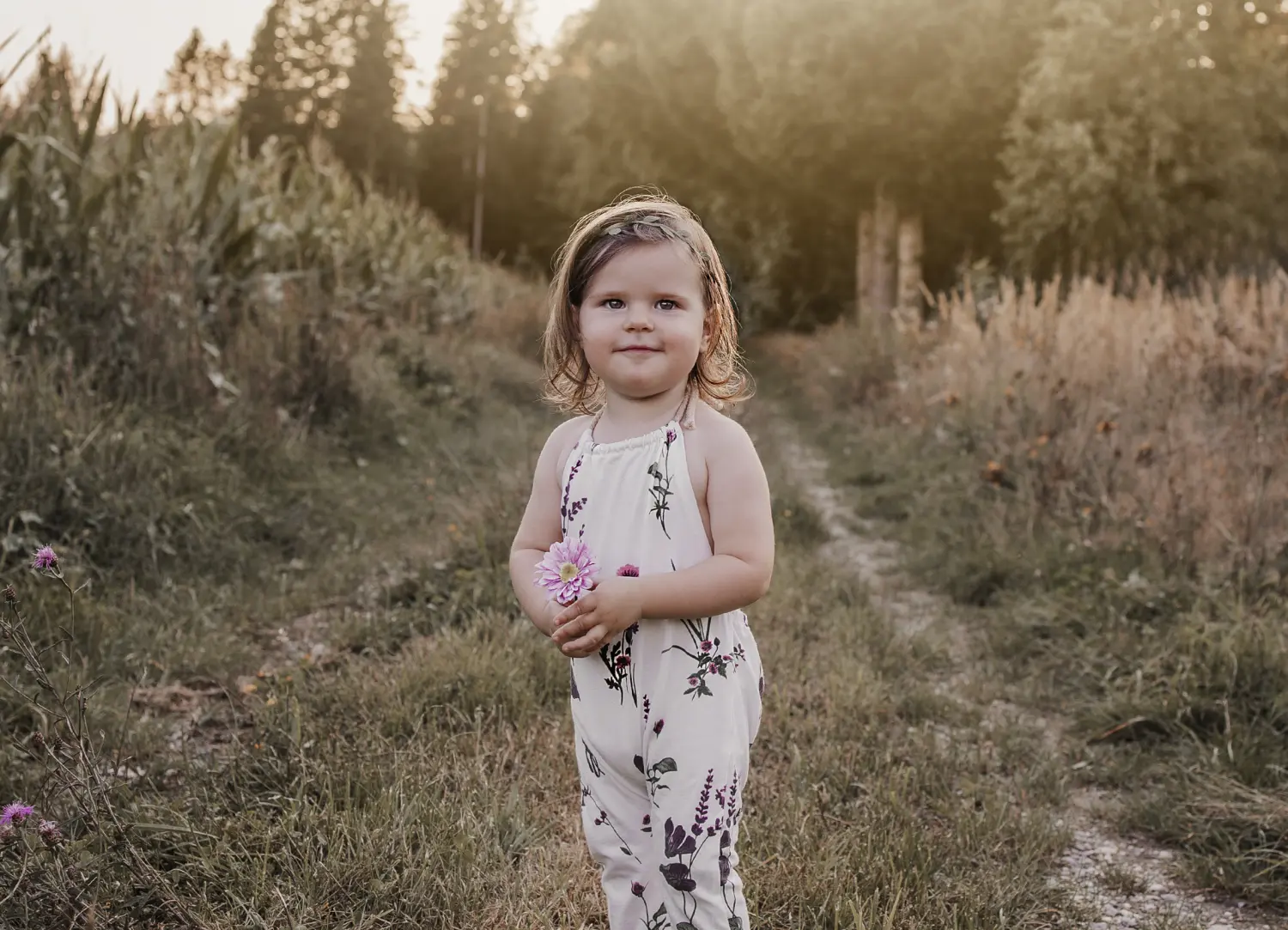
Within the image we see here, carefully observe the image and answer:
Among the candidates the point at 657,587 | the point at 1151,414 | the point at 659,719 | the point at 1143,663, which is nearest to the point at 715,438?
the point at 657,587

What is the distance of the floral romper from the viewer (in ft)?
5.35

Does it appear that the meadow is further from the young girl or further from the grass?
the young girl

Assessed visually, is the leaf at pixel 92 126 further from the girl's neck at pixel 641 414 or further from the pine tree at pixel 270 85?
the pine tree at pixel 270 85

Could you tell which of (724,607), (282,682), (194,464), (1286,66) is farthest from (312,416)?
(1286,66)

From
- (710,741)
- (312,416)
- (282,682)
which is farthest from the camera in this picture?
(312,416)

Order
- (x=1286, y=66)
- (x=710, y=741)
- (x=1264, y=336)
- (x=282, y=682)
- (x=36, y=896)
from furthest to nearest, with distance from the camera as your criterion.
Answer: (x=1286, y=66), (x=1264, y=336), (x=282, y=682), (x=36, y=896), (x=710, y=741)

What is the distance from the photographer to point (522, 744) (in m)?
2.71

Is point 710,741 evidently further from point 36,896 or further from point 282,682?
point 282,682

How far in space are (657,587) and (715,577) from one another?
96 mm

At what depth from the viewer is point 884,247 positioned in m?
16.2

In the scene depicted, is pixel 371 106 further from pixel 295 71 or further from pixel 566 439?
pixel 566 439

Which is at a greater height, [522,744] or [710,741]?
[710,741]

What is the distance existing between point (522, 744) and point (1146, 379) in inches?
170

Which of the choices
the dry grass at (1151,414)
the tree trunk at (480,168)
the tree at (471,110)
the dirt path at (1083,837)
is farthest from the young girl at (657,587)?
the tree at (471,110)
